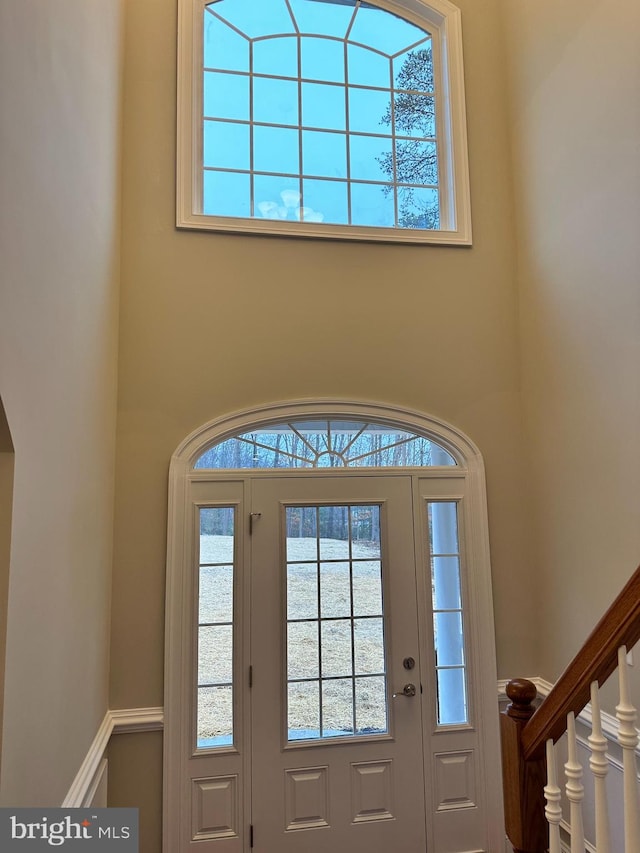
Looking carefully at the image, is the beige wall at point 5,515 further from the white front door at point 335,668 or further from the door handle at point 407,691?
the door handle at point 407,691

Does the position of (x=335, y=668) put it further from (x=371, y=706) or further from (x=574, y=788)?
(x=574, y=788)

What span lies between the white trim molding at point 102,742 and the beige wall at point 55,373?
0.26 feet

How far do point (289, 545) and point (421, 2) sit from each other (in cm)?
357

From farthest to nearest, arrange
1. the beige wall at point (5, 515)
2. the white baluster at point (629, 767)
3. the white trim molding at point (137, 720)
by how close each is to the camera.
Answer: the white trim molding at point (137, 720) < the beige wall at point (5, 515) < the white baluster at point (629, 767)

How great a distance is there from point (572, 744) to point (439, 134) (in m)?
3.59

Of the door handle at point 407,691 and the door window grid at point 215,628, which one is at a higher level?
the door window grid at point 215,628

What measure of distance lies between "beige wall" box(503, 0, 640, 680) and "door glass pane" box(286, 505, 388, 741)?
0.98 m

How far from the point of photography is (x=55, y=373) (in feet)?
6.11

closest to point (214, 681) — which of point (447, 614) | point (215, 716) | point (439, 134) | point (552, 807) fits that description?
point (215, 716)

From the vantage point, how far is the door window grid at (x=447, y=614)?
10.4 ft

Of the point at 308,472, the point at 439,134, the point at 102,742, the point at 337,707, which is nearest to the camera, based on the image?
the point at 102,742

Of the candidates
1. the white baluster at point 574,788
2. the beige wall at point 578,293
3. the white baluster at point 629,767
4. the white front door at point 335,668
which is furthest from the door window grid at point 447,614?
the white baluster at point 629,767

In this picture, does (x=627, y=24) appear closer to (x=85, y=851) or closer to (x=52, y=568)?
(x=52, y=568)

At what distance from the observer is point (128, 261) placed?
3.13 meters
